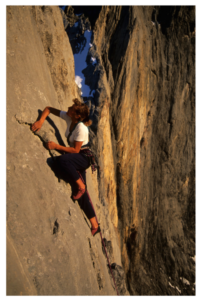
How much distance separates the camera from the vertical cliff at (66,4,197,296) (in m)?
5.81

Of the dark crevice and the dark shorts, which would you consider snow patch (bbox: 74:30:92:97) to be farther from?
the dark crevice

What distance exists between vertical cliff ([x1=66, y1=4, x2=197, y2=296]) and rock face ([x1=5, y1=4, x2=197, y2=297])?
0.14 feet

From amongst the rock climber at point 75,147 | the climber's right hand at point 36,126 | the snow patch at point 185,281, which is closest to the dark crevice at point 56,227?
the rock climber at point 75,147

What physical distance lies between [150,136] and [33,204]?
6877 millimetres

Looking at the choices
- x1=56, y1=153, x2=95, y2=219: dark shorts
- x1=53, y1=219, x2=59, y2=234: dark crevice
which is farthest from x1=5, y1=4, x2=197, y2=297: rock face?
x1=56, y1=153, x2=95, y2=219: dark shorts

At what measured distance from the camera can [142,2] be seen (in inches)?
272

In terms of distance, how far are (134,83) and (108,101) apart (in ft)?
5.24

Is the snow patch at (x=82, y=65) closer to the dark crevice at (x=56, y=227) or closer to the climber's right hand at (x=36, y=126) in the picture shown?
the climber's right hand at (x=36, y=126)

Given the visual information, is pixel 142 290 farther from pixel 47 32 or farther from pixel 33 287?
pixel 47 32

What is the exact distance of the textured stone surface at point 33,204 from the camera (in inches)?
59.1

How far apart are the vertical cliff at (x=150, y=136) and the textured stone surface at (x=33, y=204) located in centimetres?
274

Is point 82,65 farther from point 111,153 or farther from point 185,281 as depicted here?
point 185,281

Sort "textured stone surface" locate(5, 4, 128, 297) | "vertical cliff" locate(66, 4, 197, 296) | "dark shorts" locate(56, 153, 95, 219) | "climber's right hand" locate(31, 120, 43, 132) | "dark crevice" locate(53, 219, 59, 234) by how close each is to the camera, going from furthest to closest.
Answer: "vertical cliff" locate(66, 4, 197, 296) → "dark shorts" locate(56, 153, 95, 219) → "climber's right hand" locate(31, 120, 43, 132) → "dark crevice" locate(53, 219, 59, 234) → "textured stone surface" locate(5, 4, 128, 297)

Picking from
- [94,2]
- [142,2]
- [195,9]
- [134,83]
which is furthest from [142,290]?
[195,9]
